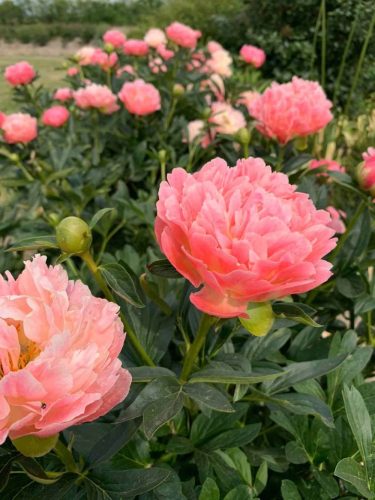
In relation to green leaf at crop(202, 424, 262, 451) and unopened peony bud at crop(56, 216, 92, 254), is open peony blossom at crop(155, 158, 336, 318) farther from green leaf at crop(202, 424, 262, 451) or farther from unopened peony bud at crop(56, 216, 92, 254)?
green leaf at crop(202, 424, 262, 451)

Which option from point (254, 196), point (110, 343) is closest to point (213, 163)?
point (254, 196)

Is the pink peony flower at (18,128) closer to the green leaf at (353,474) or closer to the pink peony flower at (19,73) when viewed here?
the pink peony flower at (19,73)

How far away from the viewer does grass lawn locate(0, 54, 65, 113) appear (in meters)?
2.83

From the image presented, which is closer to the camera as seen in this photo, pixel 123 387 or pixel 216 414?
pixel 123 387

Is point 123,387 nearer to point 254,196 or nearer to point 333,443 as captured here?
point 254,196

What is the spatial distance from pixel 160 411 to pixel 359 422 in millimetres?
190

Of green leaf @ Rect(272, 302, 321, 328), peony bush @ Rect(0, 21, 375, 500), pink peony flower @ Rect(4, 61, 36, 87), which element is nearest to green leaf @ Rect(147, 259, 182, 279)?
peony bush @ Rect(0, 21, 375, 500)

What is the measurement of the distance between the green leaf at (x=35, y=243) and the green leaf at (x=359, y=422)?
323mm

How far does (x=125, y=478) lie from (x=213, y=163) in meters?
0.32

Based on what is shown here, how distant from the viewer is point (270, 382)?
0.67 m

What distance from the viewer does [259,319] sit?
0.48 meters

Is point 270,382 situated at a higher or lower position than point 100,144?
higher

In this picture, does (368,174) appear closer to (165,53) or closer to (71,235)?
(71,235)

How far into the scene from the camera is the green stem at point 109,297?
53 centimetres
